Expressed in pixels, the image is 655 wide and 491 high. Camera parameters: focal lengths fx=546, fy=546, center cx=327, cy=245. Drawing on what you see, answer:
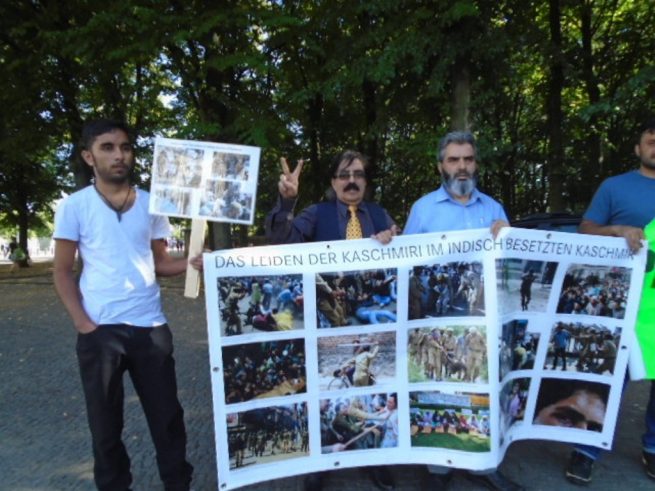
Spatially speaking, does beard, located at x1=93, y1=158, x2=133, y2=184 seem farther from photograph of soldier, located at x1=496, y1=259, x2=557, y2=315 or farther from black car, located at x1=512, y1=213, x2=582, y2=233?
black car, located at x1=512, y1=213, x2=582, y2=233

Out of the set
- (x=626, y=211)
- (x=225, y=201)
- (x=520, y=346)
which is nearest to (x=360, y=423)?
(x=520, y=346)

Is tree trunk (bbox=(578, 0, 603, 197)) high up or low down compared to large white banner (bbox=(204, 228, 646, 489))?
up

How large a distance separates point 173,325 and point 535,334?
22.8ft

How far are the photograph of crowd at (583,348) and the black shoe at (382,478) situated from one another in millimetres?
1181

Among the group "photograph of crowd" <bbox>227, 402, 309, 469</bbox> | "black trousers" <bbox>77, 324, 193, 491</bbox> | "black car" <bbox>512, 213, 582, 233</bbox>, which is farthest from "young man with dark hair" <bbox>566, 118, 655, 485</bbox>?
"black car" <bbox>512, 213, 582, 233</bbox>

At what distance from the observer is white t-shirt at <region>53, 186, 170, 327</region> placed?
2.77m

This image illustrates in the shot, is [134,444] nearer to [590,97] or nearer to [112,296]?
[112,296]

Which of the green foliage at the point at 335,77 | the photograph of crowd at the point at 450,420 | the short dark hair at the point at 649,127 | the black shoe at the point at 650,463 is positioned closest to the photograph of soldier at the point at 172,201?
the photograph of crowd at the point at 450,420

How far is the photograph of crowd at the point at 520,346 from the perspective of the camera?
320 centimetres

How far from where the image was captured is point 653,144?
335 centimetres

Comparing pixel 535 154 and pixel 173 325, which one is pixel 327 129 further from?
pixel 173 325

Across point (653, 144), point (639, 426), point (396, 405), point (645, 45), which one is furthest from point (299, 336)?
point (645, 45)

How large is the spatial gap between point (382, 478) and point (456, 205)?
5.71ft

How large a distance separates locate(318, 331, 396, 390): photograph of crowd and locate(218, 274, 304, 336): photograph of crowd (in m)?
0.23
